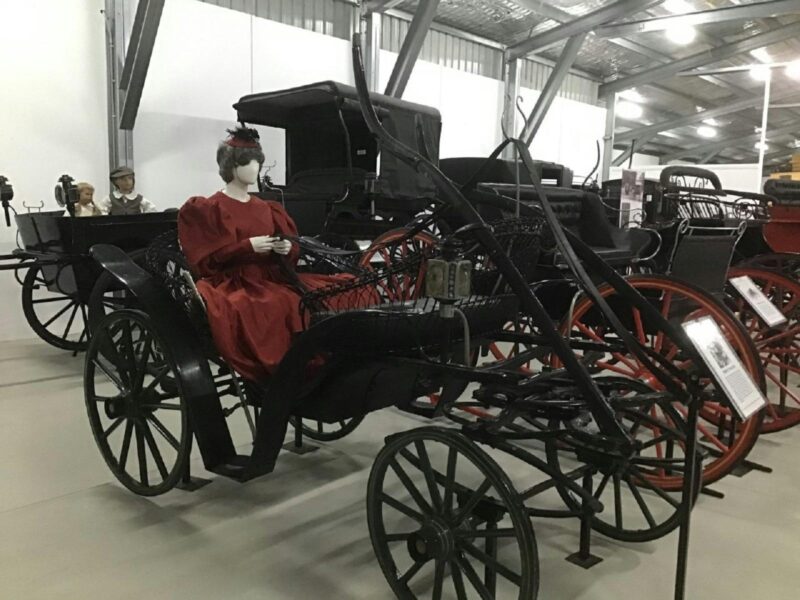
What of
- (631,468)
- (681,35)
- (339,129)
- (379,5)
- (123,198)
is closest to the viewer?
(631,468)

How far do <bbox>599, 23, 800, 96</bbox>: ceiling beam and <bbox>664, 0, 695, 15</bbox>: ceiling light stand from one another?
1159 mm

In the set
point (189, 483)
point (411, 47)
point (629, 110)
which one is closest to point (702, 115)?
point (629, 110)

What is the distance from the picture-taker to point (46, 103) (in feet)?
16.2

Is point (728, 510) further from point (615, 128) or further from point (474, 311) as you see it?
point (615, 128)

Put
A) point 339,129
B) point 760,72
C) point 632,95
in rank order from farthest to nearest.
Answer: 1. point 632,95
2. point 760,72
3. point 339,129

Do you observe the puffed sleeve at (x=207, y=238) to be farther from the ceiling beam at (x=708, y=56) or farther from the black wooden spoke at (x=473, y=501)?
the ceiling beam at (x=708, y=56)

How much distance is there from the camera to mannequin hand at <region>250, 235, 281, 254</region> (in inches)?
84.2

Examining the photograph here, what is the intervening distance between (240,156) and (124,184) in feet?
9.28

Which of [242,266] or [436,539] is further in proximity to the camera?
[242,266]

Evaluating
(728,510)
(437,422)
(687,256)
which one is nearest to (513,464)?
(437,422)

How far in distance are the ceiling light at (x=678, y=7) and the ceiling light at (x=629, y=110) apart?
2.94 metres

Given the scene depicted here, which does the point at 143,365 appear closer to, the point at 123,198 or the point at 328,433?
the point at 328,433

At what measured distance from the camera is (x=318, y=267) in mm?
2752

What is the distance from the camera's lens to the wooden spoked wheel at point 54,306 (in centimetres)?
403
